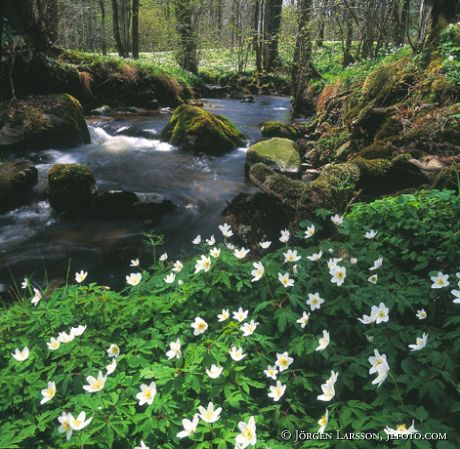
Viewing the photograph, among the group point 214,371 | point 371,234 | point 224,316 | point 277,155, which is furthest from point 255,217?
point 214,371

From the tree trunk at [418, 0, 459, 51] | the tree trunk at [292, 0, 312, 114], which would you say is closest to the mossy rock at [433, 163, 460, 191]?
the tree trunk at [418, 0, 459, 51]

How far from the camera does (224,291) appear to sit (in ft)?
9.46

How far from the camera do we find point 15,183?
22.8ft

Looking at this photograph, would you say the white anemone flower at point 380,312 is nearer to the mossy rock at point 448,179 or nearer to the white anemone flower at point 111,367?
the white anemone flower at point 111,367

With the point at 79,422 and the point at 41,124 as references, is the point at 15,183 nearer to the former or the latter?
the point at 41,124

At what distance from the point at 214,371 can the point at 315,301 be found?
2.51ft

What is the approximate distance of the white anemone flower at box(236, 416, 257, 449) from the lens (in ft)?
5.66

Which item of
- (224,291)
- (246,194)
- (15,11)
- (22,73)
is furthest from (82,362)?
(15,11)

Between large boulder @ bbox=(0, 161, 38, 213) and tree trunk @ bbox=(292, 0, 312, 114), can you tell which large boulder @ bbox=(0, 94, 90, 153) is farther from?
tree trunk @ bbox=(292, 0, 312, 114)

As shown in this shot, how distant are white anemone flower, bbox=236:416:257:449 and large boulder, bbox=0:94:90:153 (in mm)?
9240

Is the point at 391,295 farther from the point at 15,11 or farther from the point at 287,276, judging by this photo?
the point at 15,11

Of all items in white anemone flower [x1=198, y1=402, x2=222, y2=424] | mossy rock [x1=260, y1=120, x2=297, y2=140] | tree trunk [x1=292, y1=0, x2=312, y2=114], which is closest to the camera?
white anemone flower [x1=198, y1=402, x2=222, y2=424]

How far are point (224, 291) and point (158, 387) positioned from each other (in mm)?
918

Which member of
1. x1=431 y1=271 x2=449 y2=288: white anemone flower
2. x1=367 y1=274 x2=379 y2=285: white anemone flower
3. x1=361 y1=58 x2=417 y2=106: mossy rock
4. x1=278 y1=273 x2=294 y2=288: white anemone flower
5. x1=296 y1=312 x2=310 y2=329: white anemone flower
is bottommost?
x1=296 y1=312 x2=310 y2=329: white anemone flower
